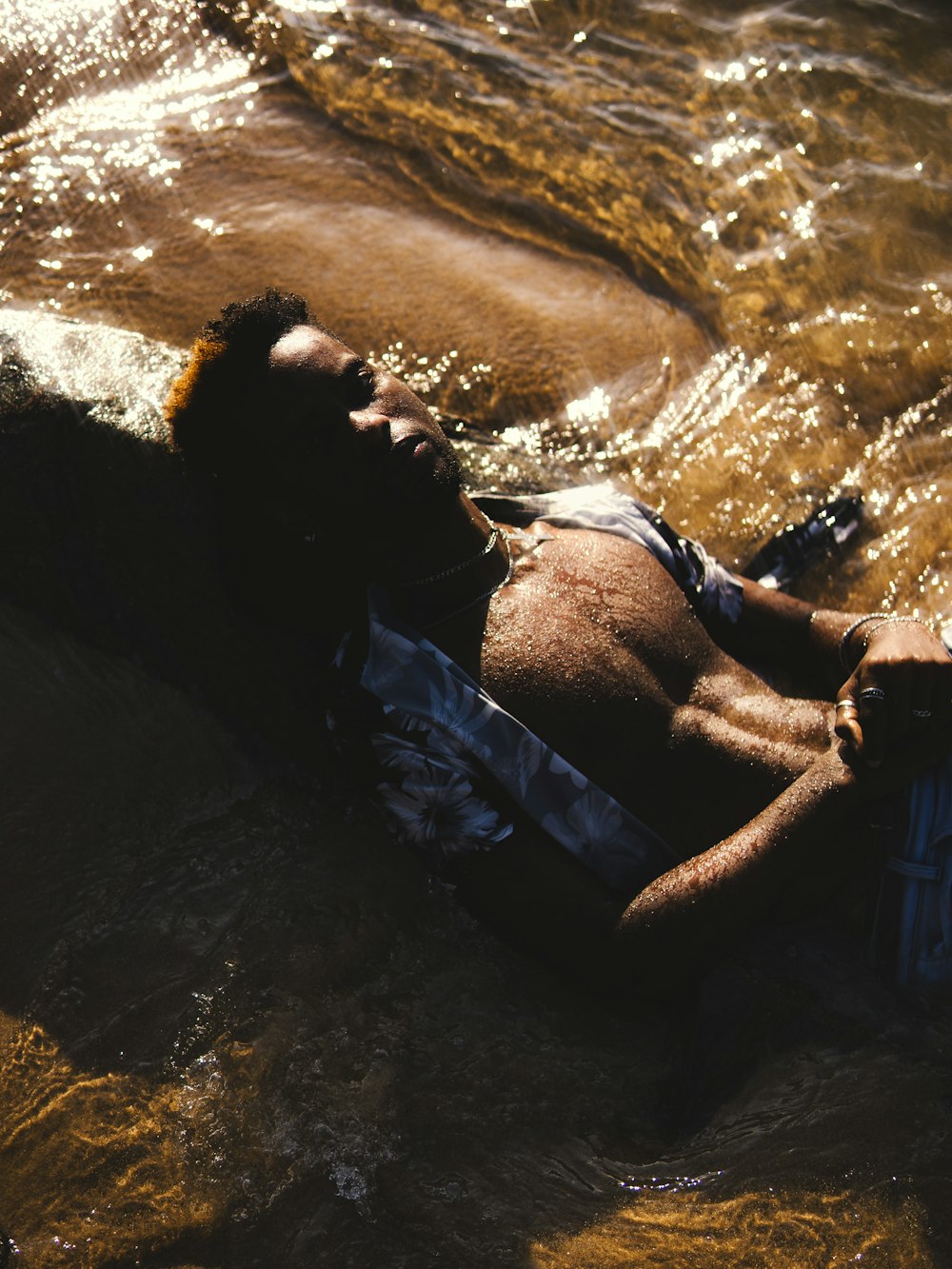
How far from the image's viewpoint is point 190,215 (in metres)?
4.25

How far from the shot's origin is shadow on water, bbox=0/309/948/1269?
81.9 inches

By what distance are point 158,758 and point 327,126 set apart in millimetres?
3286

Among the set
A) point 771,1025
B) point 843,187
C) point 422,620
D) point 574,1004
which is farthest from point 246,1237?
point 843,187

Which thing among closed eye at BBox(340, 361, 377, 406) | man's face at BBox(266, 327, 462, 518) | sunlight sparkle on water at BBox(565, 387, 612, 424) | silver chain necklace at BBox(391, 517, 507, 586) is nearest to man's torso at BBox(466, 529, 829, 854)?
silver chain necklace at BBox(391, 517, 507, 586)

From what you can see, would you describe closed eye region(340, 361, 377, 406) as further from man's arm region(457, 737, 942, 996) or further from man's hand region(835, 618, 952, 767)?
man's hand region(835, 618, 952, 767)

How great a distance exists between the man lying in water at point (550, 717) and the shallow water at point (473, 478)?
0.29 metres

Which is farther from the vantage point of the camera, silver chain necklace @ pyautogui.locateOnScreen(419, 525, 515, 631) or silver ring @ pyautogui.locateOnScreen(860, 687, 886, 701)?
silver chain necklace @ pyautogui.locateOnScreen(419, 525, 515, 631)

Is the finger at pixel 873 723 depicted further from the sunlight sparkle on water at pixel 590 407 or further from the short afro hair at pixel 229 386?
the sunlight sparkle on water at pixel 590 407

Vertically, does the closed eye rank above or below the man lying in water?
above

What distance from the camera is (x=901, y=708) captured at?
2.40m

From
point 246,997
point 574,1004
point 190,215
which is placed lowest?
point 574,1004

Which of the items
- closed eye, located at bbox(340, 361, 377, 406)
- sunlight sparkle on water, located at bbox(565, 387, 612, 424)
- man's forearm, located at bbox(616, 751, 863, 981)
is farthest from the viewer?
sunlight sparkle on water, located at bbox(565, 387, 612, 424)

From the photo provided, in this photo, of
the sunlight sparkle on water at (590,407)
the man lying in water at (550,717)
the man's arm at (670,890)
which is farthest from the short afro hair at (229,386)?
the sunlight sparkle on water at (590,407)

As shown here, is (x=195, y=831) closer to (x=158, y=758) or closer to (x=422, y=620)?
(x=158, y=758)
